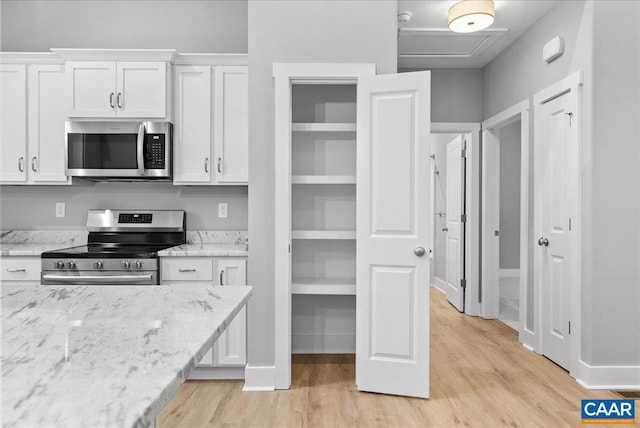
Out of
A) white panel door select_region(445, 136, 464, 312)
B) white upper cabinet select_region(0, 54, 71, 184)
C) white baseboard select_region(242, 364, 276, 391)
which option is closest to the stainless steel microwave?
white upper cabinet select_region(0, 54, 71, 184)

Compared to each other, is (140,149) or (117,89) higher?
(117,89)

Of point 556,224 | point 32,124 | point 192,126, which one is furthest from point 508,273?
point 32,124

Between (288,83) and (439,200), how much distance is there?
4.01 metres

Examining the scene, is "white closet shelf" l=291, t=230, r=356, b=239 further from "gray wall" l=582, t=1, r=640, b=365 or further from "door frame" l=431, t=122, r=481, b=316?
"door frame" l=431, t=122, r=481, b=316

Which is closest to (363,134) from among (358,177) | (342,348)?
(358,177)

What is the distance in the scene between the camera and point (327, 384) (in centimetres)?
284

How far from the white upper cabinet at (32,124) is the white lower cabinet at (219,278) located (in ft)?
4.17

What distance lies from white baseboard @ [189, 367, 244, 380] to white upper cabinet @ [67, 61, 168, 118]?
6.40ft

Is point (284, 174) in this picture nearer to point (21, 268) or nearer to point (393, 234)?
point (393, 234)

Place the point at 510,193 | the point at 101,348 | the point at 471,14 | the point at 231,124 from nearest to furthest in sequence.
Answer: the point at 101,348
the point at 471,14
the point at 231,124
the point at 510,193

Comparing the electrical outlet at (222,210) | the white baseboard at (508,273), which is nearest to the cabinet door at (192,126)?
the electrical outlet at (222,210)

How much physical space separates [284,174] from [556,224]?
221cm

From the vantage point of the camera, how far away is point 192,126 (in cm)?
323

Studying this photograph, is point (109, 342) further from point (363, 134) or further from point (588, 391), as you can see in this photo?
point (588, 391)
